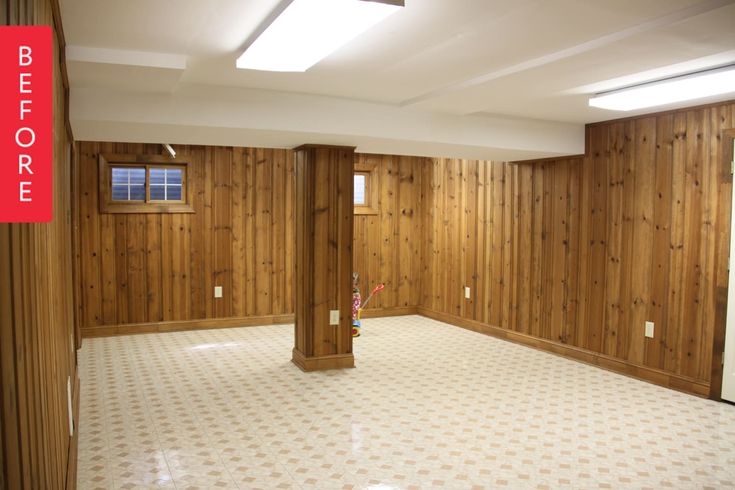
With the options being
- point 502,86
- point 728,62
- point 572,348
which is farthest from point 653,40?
point 572,348

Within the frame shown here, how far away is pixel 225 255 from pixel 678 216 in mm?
4700

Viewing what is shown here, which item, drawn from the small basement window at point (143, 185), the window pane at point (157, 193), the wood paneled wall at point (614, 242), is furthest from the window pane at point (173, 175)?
the wood paneled wall at point (614, 242)

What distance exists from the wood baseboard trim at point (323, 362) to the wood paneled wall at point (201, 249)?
77.5 inches

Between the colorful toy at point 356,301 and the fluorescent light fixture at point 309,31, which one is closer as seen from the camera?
the fluorescent light fixture at point 309,31

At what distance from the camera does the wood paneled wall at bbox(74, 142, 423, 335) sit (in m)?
6.15

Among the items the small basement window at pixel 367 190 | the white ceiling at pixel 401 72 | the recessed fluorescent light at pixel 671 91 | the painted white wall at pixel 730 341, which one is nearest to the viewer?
the white ceiling at pixel 401 72

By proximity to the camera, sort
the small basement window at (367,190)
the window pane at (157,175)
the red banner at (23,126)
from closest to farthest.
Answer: the red banner at (23,126) → the window pane at (157,175) → the small basement window at (367,190)

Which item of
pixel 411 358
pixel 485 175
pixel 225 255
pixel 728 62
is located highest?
pixel 728 62

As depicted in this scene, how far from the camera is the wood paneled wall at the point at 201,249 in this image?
20.2 ft

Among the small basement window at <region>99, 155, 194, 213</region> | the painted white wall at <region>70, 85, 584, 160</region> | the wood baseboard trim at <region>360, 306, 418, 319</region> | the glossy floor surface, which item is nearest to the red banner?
the glossy floor surface

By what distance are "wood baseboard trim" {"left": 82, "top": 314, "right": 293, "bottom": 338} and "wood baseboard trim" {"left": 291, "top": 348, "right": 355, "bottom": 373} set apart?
1.88m

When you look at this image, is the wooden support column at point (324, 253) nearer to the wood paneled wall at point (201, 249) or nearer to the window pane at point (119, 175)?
the wood paneled wall at point (201, 249)

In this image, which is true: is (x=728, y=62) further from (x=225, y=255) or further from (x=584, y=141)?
(x=225, y=255)

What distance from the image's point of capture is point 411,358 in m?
5.43
